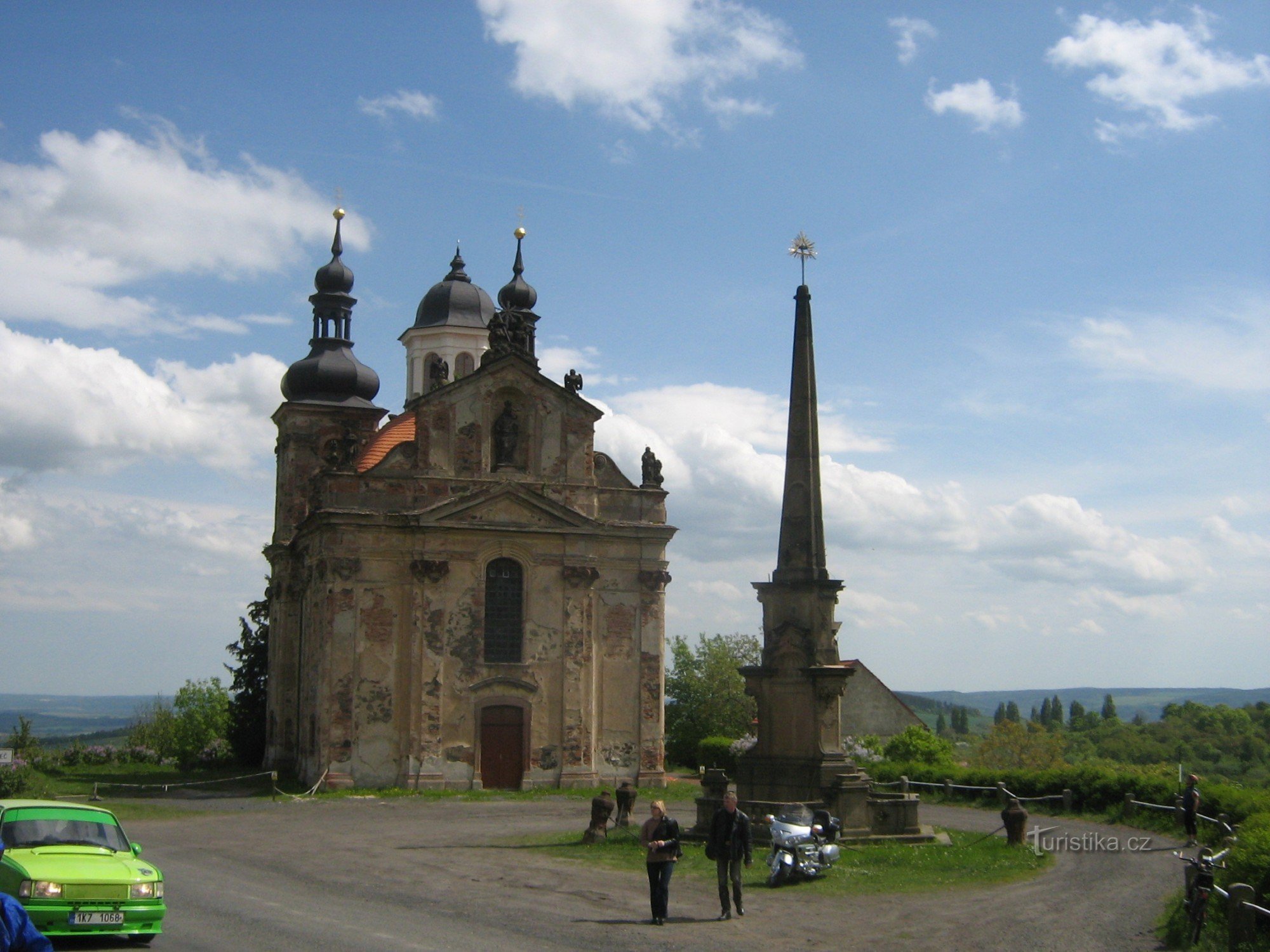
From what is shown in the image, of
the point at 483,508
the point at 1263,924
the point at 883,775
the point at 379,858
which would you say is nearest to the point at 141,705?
the point at 483,508

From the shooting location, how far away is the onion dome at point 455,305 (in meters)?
57.3

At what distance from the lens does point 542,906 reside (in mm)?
17328

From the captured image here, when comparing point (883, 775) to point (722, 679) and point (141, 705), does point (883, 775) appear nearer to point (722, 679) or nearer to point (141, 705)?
point (722, 679)

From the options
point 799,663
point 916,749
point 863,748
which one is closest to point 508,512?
point 916,749

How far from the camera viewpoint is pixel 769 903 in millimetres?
17891

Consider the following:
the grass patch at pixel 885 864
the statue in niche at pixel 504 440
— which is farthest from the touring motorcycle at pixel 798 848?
the statue in niche at pixel 504 440

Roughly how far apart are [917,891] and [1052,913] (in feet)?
7.04

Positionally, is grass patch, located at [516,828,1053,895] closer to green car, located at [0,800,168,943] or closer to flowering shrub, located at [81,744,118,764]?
green car, located at [0,800,168,943]

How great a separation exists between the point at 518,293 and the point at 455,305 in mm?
7788

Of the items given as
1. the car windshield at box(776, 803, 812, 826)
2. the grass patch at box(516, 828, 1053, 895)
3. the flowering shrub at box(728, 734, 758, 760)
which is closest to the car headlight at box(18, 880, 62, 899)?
the grass patch at box(516, 828, 1053, 895)

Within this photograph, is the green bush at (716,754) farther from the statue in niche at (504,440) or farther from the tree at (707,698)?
the statue in niche at (504,440)

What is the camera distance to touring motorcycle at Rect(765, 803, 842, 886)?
19375 mm

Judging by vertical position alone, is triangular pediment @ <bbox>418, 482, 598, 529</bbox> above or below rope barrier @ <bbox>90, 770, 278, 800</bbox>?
above

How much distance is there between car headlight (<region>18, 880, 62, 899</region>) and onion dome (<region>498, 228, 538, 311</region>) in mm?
38213
